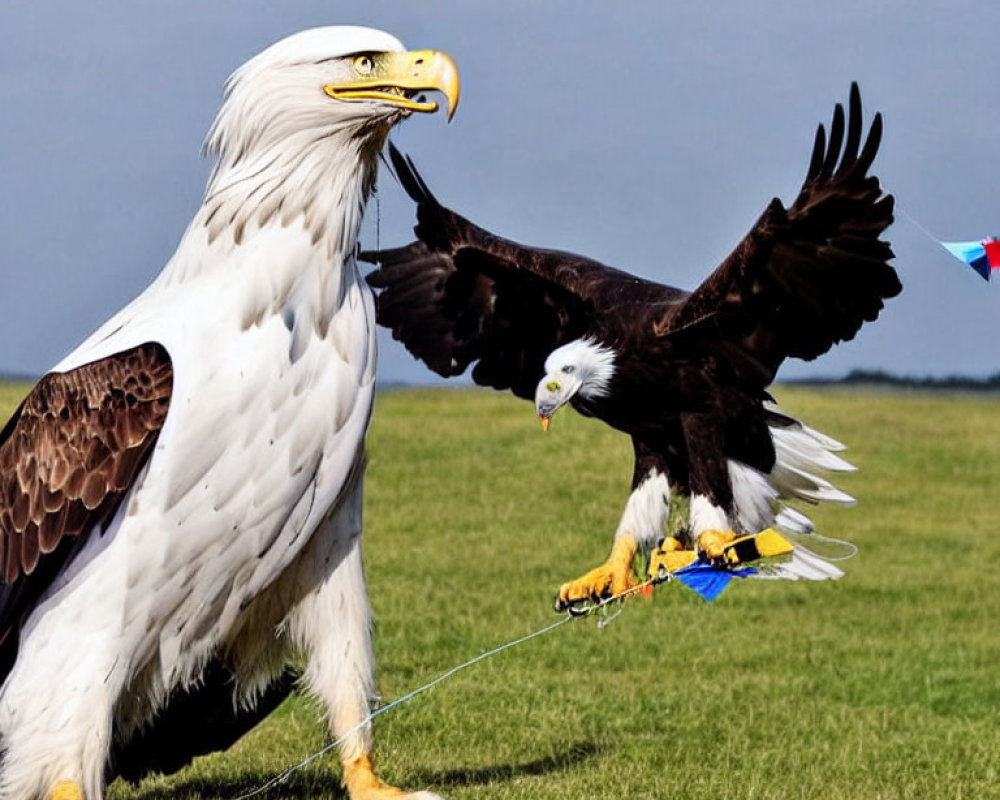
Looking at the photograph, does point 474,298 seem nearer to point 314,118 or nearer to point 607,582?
point 607,582

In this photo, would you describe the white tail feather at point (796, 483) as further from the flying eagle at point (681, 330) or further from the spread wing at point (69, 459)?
the spread wing at point (69, 459)

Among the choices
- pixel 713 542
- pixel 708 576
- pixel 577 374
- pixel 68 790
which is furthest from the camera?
pixel 577 374

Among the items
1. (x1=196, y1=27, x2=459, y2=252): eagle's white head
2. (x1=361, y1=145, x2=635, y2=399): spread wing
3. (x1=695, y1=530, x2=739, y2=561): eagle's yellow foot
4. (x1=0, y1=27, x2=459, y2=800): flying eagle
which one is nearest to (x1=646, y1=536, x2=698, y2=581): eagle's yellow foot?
(x1=695, y1=530, x2=739, y2=561): eagle's yellow foot

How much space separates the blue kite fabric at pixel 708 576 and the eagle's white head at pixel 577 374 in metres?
1.16

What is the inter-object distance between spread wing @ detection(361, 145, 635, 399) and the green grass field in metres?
1.74

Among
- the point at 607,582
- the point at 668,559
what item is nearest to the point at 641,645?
the point at 607,582

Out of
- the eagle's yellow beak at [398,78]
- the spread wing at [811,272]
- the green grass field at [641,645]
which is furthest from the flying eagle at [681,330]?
the eagle's yellow beak at [398,78]

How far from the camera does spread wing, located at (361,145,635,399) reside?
8219mm

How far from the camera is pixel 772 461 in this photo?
8.42 meters

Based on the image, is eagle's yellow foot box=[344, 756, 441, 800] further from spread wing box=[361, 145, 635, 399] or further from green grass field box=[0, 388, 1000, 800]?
spread wing box=[361, 145, 635, 399]

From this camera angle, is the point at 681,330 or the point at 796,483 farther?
the point at 796,483

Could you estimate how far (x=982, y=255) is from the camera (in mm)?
6852

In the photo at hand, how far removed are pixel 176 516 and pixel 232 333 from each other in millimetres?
572

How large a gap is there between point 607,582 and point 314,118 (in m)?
2.88
